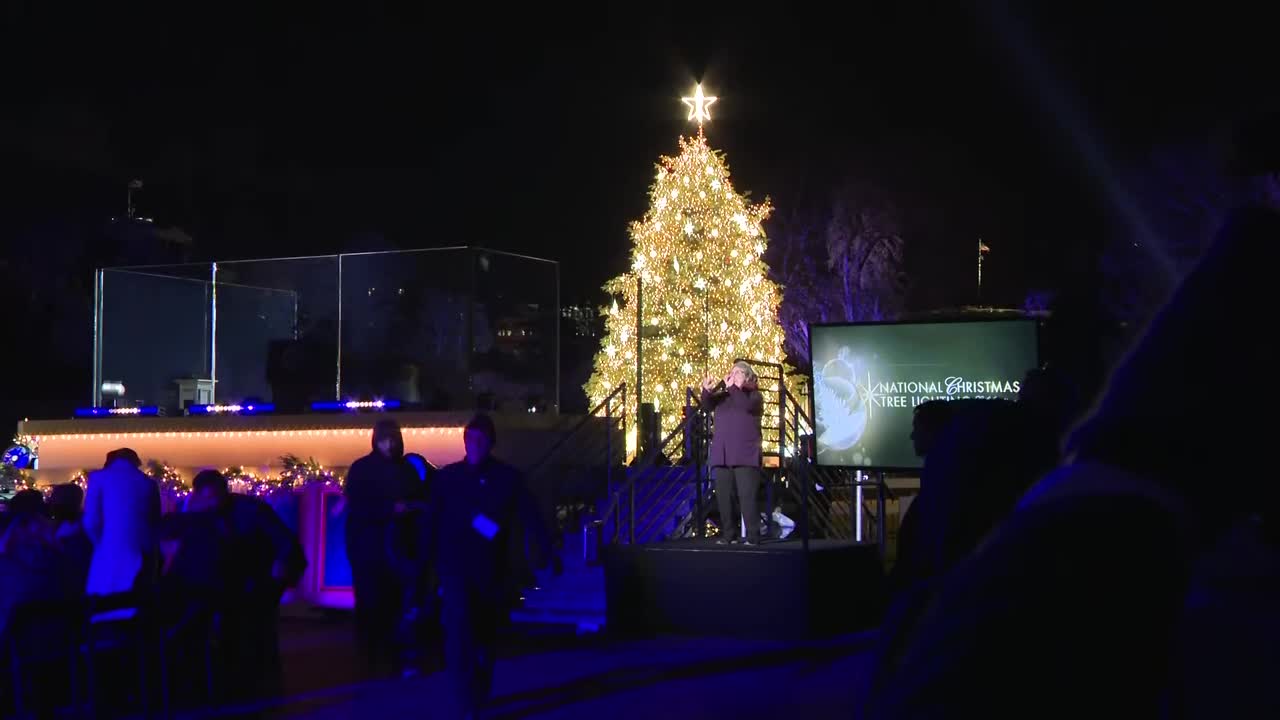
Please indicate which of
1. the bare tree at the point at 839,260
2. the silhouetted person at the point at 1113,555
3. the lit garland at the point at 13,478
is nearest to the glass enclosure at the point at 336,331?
the lit garland at the point at 13,478

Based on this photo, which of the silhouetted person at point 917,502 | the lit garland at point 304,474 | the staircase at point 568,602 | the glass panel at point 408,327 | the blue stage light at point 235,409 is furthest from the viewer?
the blue stage light at point 235,409

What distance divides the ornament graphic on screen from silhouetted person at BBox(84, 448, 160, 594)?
5725 millimetres

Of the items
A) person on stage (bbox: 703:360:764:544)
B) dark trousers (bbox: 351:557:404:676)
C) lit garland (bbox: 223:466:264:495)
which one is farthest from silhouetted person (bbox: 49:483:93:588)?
lit garland (bbox: 223:466:264:495)

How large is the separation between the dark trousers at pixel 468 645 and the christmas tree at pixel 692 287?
1739cm

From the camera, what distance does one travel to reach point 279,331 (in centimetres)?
2134

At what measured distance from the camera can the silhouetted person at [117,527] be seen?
30.7ft

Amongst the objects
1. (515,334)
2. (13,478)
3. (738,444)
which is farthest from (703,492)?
(13,478)

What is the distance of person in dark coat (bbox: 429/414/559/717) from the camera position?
8789 mm

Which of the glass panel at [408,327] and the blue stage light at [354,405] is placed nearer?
the glass panel at [408,327]

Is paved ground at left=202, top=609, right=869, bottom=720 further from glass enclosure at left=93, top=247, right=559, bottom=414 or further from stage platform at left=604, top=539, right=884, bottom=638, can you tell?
glass enclosure at left=93, top=247, right=559, bottom=414

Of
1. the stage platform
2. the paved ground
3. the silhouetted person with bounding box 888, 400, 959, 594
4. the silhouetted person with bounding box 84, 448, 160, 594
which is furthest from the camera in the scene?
the stage platform

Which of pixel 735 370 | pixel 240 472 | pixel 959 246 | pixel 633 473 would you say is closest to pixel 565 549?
pixel 633 473

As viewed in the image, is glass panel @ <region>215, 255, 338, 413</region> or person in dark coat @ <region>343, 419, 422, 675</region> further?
glass panel @ <region>215, 255, 338, 413</region>

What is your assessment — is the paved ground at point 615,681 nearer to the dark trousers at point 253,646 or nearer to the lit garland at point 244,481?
the dark trousers at point 253,646
